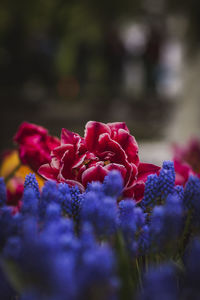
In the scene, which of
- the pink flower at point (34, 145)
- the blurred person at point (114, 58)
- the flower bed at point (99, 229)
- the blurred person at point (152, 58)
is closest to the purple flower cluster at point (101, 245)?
the flower bed at point (99, 229)

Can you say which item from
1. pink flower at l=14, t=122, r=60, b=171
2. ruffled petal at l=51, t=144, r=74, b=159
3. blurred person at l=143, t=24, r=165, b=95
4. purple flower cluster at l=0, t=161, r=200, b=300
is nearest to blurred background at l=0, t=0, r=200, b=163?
blurred person at l=143, t=24, r=165, b=95

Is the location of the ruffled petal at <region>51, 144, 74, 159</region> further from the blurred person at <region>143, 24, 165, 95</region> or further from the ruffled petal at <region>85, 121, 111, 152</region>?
the blurred person at <region>143, 24, 165, 95</region>

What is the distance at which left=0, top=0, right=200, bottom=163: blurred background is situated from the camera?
4.15 m

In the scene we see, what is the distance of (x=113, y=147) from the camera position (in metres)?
0.47

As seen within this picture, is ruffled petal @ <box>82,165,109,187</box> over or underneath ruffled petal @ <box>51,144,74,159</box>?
underneath

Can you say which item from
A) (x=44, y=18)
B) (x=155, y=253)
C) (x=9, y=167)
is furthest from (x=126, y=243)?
(x=44, y=18)

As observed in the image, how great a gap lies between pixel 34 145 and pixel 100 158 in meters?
0.13

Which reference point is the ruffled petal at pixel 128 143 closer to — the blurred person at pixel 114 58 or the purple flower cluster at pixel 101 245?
the purple flower cluster at pixel 101 245

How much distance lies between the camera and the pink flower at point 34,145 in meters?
0.56

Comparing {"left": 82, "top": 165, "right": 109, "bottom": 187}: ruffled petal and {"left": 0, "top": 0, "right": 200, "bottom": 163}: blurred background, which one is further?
{"left": 0, "top": 0, "right": 200, "bottom": 163}: blurred background

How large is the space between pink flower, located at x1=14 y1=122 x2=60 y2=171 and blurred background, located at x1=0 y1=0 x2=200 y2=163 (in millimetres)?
2872

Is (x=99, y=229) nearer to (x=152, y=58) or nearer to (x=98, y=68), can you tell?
(x=152, y=58)

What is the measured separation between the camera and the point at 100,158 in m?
0.48

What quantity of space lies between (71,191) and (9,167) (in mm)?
368
